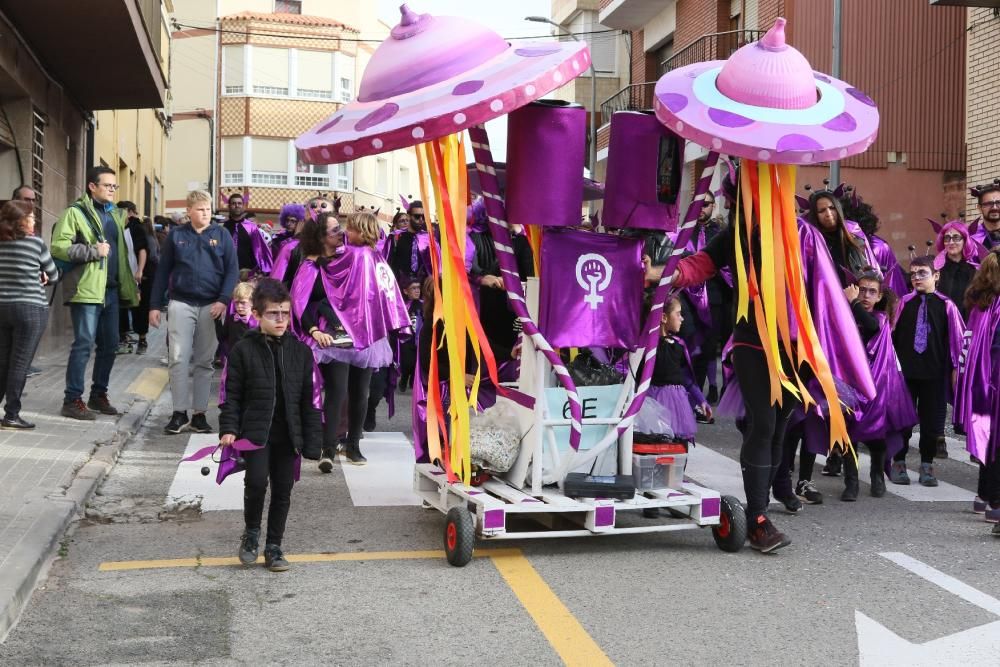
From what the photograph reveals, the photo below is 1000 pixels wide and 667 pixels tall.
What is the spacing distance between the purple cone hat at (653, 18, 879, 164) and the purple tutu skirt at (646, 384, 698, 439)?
1.95 m

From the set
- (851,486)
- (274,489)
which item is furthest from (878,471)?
(274,489)

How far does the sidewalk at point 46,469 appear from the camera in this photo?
5195 millimetres

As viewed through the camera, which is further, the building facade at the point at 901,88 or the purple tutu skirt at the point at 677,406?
the building facade at the point at 901,88

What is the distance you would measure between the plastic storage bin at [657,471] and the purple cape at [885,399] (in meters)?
1.95

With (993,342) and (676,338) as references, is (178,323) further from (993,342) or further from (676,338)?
(993,342)

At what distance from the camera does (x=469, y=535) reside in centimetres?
548

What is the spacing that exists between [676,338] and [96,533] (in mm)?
3579

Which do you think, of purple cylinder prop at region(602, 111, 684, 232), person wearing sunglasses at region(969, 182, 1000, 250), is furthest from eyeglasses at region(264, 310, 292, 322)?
person wearing sunglasses at region(969, 182, 1000, 250)

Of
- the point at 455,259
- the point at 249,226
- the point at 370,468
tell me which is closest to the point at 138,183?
the point at 249,226

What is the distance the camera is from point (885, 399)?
7.79 metres

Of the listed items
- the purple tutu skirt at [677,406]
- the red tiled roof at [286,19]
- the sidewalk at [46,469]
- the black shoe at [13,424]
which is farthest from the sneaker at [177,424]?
the red tiled roof at [286,19]

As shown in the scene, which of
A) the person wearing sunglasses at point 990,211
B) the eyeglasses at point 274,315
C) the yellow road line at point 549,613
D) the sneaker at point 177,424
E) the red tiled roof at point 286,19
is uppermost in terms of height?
the red tiled roof at point 286,19

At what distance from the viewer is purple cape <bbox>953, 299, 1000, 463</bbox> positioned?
274 inches

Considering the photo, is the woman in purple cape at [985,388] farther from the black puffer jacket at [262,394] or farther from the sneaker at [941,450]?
the black puffer jacket at [262,394]
